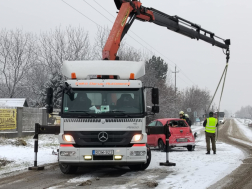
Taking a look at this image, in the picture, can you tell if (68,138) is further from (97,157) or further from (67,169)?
(67,169)

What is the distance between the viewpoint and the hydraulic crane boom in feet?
44.0

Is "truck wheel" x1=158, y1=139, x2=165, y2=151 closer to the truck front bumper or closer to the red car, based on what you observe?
the red car

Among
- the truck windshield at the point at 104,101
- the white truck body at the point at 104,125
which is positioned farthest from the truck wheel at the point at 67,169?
the truck windshield at the point at 104,101

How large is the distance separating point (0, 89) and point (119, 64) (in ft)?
130

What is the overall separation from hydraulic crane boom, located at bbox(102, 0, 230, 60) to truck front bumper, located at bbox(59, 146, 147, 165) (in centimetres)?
455

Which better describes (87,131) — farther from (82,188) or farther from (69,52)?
(69,52)

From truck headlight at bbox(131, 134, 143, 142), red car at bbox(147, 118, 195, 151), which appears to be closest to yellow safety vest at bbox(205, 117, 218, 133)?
red car at bbox(147, 118, 195, 151)

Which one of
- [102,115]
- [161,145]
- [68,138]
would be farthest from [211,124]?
[68,138]

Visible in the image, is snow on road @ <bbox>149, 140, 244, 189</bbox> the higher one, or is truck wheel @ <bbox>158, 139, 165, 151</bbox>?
truck wheel @ <bbox>158, 139, 165, 151</bbox>

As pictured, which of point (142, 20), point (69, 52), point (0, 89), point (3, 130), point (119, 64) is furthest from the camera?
point (0, 89)

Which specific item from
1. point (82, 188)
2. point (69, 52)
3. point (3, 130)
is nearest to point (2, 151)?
point (3, 130)

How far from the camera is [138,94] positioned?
9.77 metres

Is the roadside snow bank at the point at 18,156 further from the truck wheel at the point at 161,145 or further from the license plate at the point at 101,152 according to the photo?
the truck wheel at the point at 161,145

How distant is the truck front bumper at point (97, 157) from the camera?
928 cm
